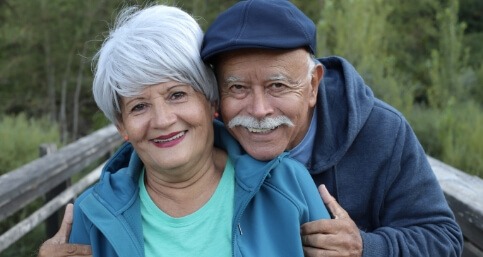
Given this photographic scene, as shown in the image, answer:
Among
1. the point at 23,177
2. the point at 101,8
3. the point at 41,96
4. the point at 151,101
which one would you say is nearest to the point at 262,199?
the point at 151,101

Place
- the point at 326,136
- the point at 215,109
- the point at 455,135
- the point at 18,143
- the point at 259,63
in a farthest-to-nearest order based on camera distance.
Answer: the point at 18,143 < the point at 455,135 < the point at 326,136 < the point at 215,109 < the point at 259,63

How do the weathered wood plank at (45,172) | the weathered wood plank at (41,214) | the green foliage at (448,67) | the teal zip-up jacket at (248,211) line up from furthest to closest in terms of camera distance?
the green foliage at (448,67) → the weathered wood plank at (41,214) → the weathered wood plank at (45,172) → the teal zip-up jacket at (248,211)

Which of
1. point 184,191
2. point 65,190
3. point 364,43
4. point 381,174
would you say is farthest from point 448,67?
point 184,191

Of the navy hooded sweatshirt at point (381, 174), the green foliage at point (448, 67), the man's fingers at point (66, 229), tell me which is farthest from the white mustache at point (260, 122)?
the green foliage at point (448, 67)

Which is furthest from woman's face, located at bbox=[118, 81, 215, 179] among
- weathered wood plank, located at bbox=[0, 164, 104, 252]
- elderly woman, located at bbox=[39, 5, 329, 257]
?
weathered wood plank, located at bbox=[0, 164, 104, 252]

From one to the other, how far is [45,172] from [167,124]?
1689mm

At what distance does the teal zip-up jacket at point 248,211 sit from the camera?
1.97 m

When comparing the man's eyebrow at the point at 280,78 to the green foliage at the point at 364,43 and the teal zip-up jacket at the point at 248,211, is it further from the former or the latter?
the green foliage at the point at 364,43

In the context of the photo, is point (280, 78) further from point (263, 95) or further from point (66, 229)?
point (66, 229)

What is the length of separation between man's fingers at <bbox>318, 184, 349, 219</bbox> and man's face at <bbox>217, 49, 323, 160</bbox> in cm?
19

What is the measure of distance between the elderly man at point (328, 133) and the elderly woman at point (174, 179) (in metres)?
0.07

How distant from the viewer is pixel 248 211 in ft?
6.73

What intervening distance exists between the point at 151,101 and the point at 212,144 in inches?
11.7

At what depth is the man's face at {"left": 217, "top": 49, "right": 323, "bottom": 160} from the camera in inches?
82.7
